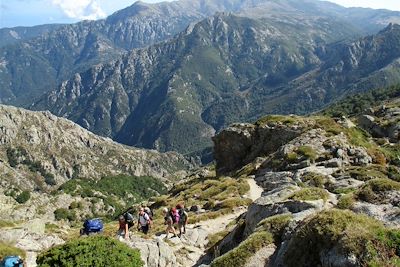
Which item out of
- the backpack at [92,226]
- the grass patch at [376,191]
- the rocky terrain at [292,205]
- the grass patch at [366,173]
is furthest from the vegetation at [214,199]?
the grass patch at [376,191]

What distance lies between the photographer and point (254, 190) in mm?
56562

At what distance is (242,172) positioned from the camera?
7150cm

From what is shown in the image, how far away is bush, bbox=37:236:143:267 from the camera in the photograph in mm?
23406

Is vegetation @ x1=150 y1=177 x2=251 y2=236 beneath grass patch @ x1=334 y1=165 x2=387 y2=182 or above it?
beneath

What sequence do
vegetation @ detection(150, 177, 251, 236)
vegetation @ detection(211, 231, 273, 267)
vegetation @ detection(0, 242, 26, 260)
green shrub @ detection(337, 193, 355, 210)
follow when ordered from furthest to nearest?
vegetation @ detection(150, 177, 251, 236) → vegetation @ detection(0, 242, 26, 260) → green shrub @ detection(337, 193, 355, 210) → vegetation @ detection(211, 231, 273, 267)

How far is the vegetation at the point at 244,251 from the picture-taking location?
68.3ft

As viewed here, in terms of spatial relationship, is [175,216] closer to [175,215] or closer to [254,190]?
[175,215]

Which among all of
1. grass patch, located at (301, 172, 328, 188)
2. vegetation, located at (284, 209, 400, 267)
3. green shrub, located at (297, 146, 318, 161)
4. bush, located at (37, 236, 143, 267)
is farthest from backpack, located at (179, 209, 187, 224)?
green shrub, located at (297, 146, 318, 161)

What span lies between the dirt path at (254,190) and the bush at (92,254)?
94.5ft

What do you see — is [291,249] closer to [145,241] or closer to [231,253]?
[231,253]

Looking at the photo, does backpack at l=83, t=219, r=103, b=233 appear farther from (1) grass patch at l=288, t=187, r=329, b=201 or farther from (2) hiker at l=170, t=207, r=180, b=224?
(1) grass patch at l=288, t=187, r=329, b=201

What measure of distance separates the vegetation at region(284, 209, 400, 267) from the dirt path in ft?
106

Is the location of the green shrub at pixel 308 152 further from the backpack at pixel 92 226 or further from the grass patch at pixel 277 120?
the backpack at pixel 92 226

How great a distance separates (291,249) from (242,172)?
5213 cm
